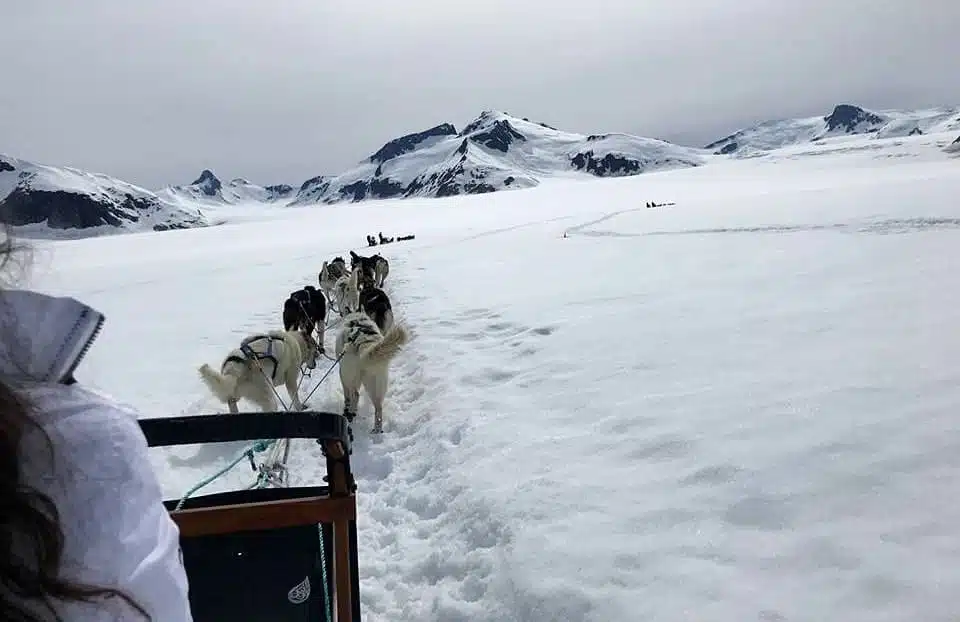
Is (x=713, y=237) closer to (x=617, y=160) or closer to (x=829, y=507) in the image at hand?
(x=829, y=507)

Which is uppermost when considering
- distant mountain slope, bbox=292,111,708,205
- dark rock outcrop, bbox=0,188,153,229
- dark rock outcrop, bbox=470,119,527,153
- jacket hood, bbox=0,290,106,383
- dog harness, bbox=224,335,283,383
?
dark rock outcrop, bbox=470,119,527,153

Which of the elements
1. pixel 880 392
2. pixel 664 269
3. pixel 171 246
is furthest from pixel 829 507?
pixel 171 246

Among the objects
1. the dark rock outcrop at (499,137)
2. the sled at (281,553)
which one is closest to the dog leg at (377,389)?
the sled at (281,553)

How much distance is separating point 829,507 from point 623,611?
0.89 metres

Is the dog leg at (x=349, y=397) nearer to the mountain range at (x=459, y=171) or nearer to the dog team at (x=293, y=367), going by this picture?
the dog team at (x=293, y=367)

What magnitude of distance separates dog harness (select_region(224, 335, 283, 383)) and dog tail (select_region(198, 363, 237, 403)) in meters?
0.13

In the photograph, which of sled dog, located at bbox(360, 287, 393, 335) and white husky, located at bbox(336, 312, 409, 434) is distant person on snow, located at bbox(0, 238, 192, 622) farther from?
sled dog, located at bbox(360, 287, 393, 335)

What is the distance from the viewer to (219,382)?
4297 millimetres

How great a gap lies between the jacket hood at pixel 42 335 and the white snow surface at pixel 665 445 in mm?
142

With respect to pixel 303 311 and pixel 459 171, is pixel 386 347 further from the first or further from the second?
pixel 459 171

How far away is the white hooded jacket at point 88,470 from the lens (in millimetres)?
698

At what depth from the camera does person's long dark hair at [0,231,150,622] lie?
0.66 meters

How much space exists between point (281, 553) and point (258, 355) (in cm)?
288

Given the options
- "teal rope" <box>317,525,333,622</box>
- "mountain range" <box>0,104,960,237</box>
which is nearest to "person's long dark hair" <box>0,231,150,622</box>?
"teal rope" <box>317,525,333,622</box>
